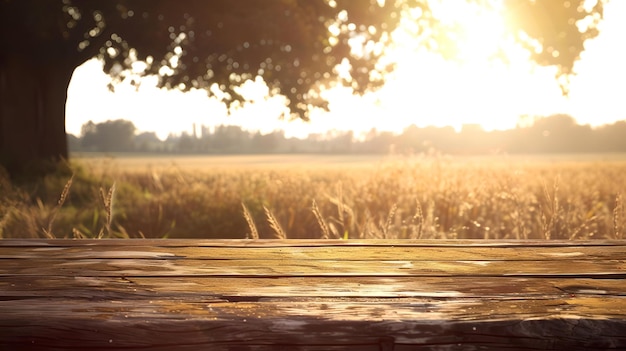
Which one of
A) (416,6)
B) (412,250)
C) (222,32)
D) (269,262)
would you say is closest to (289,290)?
(269,262)

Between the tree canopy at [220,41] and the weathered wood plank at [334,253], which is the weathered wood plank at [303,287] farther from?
the tree canopy at [220,41]

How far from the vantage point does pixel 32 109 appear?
42.7ft

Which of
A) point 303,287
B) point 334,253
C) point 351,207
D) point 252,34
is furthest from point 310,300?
point 252,34

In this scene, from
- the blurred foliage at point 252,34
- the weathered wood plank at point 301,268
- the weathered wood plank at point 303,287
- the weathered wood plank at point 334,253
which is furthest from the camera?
the blurred foliage at point 252,34

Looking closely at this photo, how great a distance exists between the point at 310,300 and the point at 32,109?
505 inches

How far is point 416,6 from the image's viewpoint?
12.3 metres

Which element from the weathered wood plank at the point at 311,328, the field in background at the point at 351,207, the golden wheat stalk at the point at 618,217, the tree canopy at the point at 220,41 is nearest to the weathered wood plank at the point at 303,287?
the weathered wood plank at the point at 311,328

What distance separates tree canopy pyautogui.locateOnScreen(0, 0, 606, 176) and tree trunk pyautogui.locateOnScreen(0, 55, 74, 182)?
0.02 meters

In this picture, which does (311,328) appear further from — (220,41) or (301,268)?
(220,41)

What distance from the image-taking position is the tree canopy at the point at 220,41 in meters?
10.7

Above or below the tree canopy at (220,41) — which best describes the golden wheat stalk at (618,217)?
below

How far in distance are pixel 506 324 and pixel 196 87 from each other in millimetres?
12831

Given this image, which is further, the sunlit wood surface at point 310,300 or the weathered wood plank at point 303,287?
the weathered wood plank at point 303,287

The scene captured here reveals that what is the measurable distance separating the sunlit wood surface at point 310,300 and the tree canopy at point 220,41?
8568 millimetres
